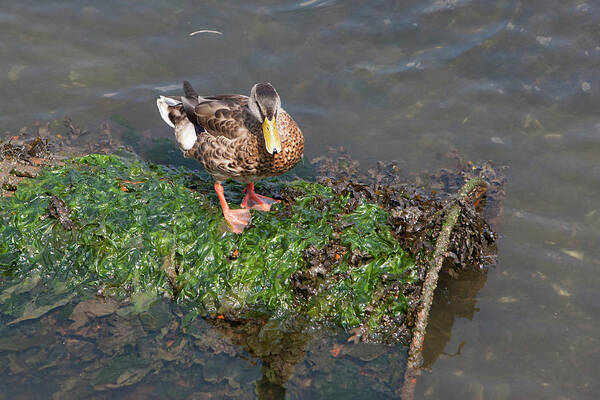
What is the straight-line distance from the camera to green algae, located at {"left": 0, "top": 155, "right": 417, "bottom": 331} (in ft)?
13.5

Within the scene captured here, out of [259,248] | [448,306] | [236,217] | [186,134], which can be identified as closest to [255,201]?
[236,217]

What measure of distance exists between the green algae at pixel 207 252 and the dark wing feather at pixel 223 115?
0.69m

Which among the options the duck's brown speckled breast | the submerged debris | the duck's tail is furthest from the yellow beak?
the duck's tail

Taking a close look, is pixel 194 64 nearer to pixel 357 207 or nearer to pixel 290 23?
pixel 290 23

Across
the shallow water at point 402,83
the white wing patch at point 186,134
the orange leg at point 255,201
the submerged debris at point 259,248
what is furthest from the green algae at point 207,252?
the shallow water at point 402,83

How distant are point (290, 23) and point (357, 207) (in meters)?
4.55

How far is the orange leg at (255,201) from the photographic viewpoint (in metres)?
4.73

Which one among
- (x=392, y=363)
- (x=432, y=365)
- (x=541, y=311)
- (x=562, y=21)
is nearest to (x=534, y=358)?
(x=541, y=311)

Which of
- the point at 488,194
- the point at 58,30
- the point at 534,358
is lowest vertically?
the point at 534,358

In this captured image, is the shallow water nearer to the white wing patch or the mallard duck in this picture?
the white wing patch

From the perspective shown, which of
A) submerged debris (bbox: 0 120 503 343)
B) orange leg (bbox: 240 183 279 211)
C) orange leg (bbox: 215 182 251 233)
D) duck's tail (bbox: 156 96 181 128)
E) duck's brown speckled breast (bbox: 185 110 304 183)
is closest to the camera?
submerged debris (bbox: 0 120 503 343)

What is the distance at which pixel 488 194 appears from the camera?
19.1 feet

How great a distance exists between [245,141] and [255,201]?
571mm

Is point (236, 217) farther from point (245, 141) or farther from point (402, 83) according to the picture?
point (402, 83)
